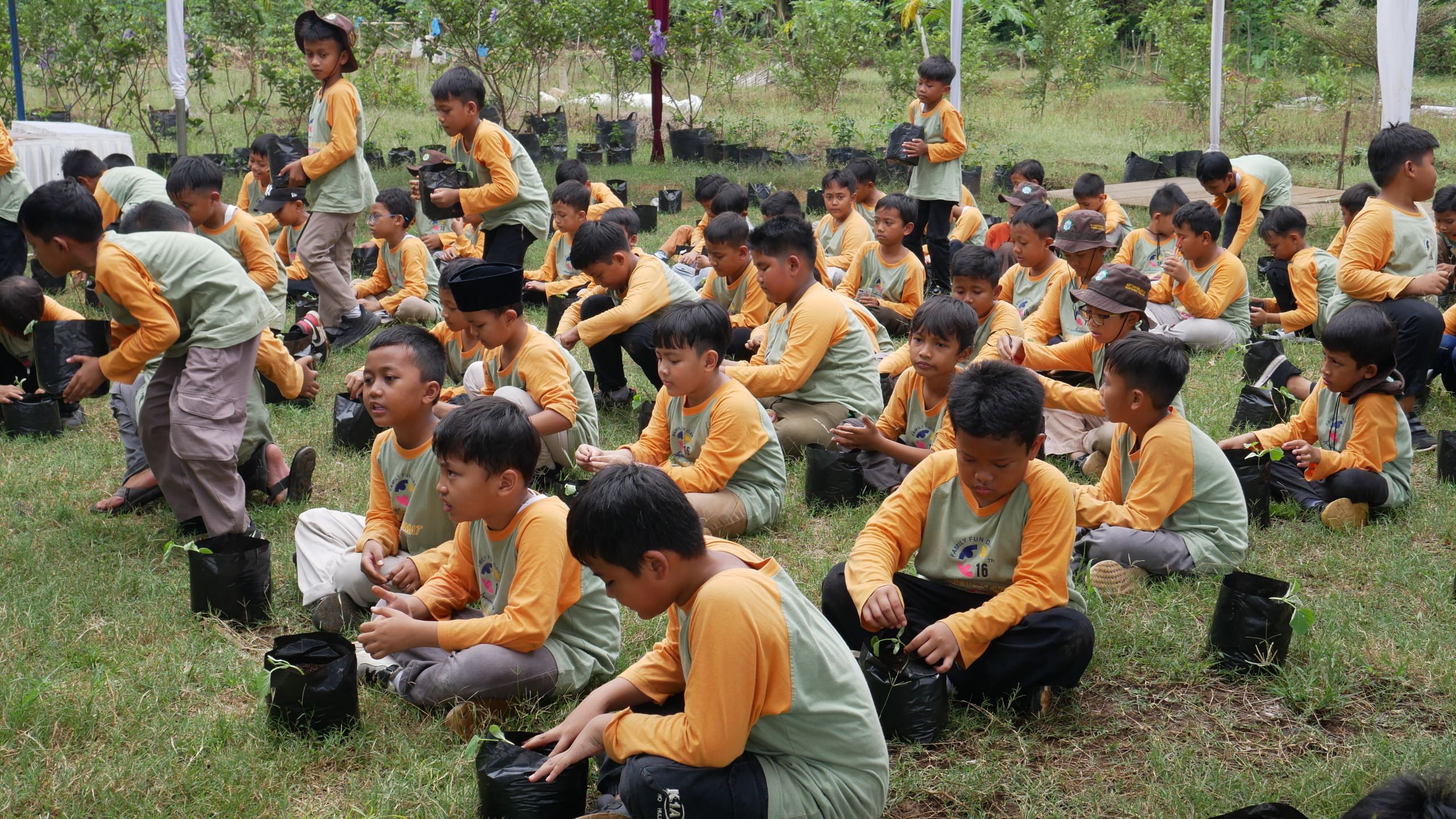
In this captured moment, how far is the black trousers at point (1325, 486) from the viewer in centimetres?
447

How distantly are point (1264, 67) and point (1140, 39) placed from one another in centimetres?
540

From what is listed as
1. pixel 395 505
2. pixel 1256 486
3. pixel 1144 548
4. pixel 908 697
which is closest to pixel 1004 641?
pixel 908 697

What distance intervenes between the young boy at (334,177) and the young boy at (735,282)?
234cm

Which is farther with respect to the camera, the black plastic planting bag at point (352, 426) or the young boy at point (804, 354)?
the black plastic planting bag at point (352, 426)

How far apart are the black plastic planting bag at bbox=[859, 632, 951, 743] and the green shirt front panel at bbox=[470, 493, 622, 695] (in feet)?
2.59

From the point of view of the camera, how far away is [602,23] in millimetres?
14492

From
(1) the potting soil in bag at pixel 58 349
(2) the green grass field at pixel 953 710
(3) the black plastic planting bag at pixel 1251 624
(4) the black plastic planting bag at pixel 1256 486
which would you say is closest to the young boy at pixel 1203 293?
(2) the green grass field at pixel 953 710

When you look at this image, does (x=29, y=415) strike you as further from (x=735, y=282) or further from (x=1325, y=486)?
(x=1325, y=486)

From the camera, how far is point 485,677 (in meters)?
3.13

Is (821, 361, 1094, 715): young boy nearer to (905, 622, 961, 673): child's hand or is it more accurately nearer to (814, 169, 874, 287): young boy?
(905, 622, 961, 673): child's hand

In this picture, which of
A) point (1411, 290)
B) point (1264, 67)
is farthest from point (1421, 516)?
point (1264, 67)

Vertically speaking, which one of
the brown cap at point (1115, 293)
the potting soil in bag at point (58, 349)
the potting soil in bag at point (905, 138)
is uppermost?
the potting soil in bag at point (905, 138)

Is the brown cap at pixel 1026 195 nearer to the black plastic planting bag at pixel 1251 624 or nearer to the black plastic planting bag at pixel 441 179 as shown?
the black plastic planting bag at pixel 441 179

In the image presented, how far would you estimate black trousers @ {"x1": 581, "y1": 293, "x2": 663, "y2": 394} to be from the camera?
239 inches
